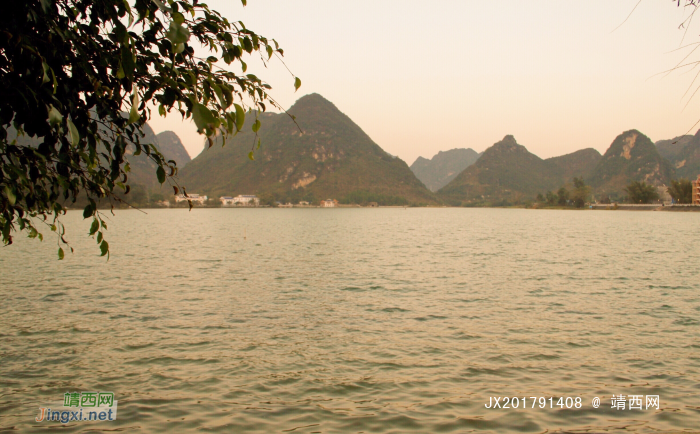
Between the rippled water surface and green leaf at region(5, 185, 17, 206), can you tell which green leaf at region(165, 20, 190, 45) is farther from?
the rippled water surface

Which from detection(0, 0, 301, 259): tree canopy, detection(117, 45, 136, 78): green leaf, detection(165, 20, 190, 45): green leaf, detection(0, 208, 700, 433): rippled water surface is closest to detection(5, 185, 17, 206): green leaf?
detection(0, 0, 301, 259): tree canopy

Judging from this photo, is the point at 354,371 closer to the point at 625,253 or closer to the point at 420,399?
the point at 420,399

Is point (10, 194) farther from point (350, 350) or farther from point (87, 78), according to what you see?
point (350, 350)

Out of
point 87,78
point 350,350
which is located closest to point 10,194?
point 87,78

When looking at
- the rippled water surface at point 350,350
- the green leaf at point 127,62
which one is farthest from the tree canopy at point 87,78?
the rippled water surface at point 350,350

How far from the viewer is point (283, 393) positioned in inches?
426

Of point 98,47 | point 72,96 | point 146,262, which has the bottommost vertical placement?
point 146,262

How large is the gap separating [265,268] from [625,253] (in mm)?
34487

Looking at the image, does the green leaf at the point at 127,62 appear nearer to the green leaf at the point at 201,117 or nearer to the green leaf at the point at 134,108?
the green leaf at the point at 134,108

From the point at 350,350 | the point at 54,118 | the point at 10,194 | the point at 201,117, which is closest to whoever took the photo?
the point at 201,117

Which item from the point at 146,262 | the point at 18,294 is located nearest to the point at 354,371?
the point at 18,294

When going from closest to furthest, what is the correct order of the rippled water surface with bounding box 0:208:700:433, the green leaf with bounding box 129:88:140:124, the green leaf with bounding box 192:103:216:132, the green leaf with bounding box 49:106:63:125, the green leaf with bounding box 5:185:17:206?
the green leaf with bounding box 192:103:216:132, the green leaf with bounding box 129:88:140:124, the green leaf with bounding box 49:106:63:125, the green leaf with bounding box 5:185:17:206, the rippled water surface with bounding box 0:208:700:433

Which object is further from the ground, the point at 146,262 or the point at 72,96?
the point at 72,96

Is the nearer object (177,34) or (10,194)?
(177,34)
